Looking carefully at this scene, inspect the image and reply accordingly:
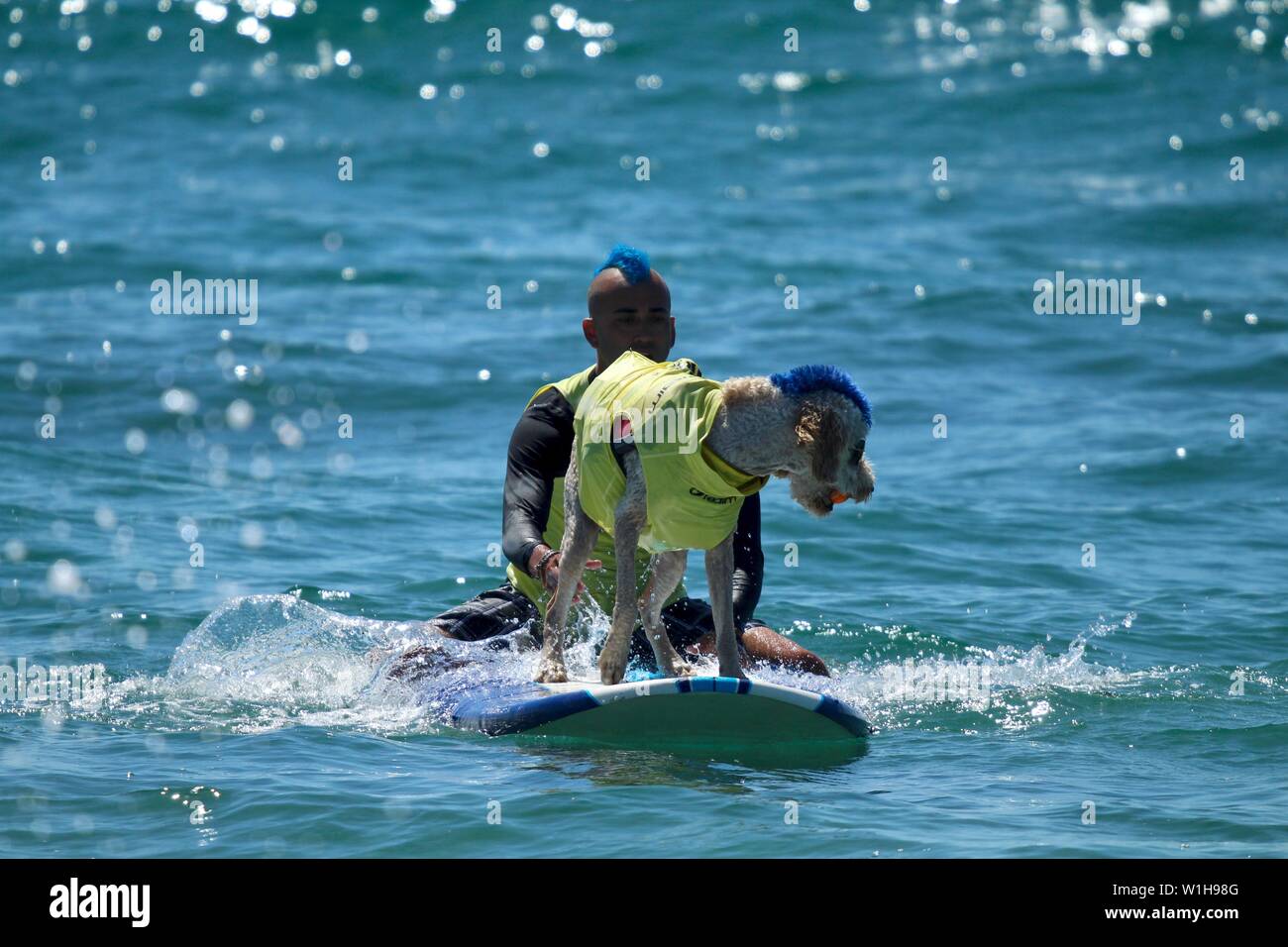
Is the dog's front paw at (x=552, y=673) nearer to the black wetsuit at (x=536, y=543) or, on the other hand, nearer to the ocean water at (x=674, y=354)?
the ocean water at (x=674, y=354)

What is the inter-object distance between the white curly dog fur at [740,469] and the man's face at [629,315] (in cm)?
58

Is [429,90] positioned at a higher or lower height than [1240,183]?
higher

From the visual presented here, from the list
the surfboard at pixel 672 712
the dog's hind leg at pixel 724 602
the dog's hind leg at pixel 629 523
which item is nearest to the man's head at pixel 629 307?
the dog's hind leg at pixel 629 523

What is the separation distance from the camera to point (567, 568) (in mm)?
6383

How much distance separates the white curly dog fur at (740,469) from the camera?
5.71 m

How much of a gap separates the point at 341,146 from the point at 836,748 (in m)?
19.5

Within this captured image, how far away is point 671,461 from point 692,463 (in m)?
0.09

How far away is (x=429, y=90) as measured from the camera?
26547 millimetres

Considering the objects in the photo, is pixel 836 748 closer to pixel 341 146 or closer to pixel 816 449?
pixel 816 449

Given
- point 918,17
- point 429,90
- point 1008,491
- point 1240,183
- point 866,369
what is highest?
point 918,17

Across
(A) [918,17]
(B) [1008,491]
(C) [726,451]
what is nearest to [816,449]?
(C) [726,451]

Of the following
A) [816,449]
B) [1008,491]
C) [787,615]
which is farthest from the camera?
[1008,491]

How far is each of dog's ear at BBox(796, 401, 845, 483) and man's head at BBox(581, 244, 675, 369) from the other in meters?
1.17

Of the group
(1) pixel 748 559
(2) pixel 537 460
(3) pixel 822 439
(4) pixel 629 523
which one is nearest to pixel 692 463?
(4) pixel 629 523
